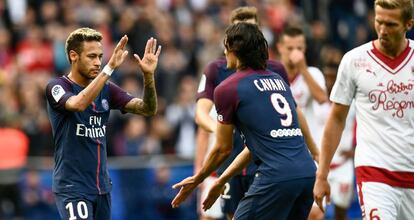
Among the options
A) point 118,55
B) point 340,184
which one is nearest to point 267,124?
point 118,55

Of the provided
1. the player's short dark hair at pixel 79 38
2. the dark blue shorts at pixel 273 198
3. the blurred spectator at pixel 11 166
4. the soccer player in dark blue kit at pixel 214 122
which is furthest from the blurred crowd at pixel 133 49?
the dark blue shorts at pixel 273 198

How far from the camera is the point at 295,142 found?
9219mm

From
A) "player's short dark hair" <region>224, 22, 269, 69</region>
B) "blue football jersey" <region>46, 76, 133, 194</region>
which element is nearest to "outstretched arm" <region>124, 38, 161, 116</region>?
"blue football jersey" <region>46, 76, 133, 194</region>

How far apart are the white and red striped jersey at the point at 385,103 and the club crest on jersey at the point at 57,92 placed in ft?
7.69

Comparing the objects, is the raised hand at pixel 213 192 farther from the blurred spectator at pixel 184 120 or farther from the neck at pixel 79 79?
the blurred spectator at pixel 184 120

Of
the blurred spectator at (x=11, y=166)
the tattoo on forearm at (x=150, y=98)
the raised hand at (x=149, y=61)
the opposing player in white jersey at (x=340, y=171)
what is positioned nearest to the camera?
the raised hand at (x=149, y=61)

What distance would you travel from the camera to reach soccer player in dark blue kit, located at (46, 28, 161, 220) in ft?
32.1

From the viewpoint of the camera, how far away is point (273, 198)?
907cm

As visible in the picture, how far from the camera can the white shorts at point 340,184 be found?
14797 millimetres

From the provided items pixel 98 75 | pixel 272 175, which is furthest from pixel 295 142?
pixel 98 75

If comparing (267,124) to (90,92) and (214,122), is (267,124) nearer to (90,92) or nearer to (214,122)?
(90,92)

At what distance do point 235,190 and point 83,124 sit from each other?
217cm

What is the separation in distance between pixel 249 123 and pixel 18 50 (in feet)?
39.5

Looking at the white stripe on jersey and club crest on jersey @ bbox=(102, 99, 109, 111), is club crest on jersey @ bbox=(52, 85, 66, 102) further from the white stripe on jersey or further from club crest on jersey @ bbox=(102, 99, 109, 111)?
the white stripe on jersey
